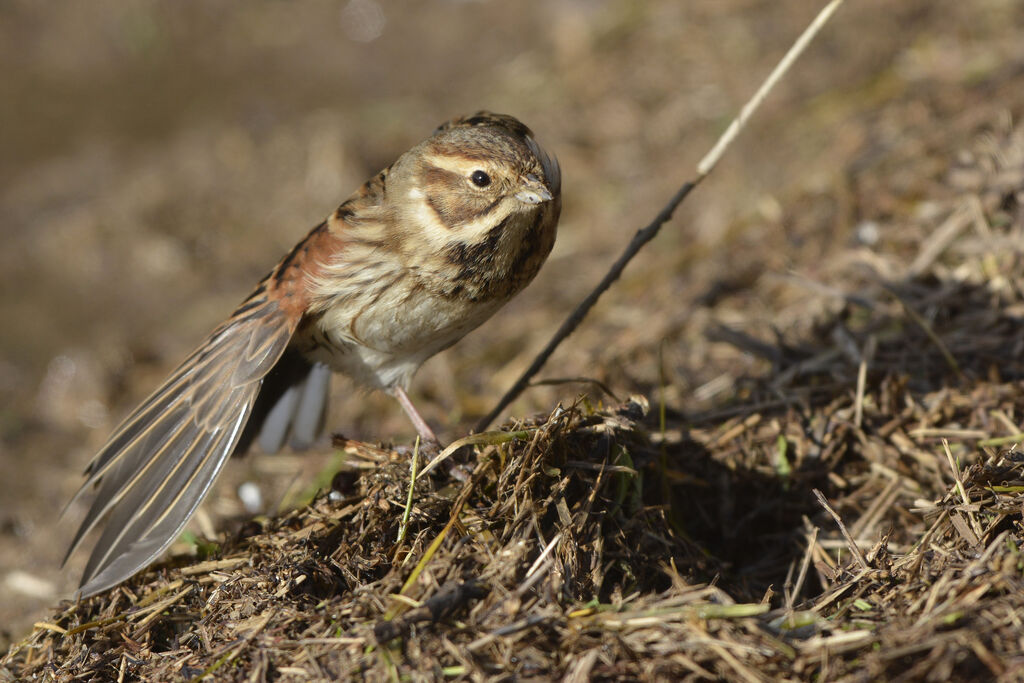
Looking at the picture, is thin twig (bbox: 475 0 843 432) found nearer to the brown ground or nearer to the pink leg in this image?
the pink leg

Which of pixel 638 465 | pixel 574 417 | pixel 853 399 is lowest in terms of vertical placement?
pixel 853 399

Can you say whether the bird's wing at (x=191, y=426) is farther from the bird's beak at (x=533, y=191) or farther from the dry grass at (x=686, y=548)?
the bird's beak at (x=533, y=191)

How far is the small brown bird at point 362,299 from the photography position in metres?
3.74

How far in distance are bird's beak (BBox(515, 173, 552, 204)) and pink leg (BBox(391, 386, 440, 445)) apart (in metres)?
1.02

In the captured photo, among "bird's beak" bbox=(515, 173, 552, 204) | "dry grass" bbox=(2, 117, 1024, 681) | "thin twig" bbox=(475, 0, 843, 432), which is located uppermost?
"bird's beak" bbox=(515, 173, 552, 204)

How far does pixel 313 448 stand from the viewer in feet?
18.5

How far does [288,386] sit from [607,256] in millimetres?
3147

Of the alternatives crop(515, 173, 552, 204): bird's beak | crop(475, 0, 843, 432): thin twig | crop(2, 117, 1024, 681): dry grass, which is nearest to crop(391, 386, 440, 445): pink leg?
crop(475, 0, 843, 432): thin twig

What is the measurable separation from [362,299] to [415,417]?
633 mm

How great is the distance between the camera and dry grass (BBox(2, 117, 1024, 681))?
2672 mm

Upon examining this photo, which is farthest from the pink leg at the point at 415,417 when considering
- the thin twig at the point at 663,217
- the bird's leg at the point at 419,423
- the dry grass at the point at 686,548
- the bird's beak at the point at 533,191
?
the bird's beak at the point at 533,191

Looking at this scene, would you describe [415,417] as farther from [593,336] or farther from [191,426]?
[593,336]

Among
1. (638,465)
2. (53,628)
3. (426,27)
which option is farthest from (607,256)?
(426,27)

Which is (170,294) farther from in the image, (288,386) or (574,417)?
(574,417)
